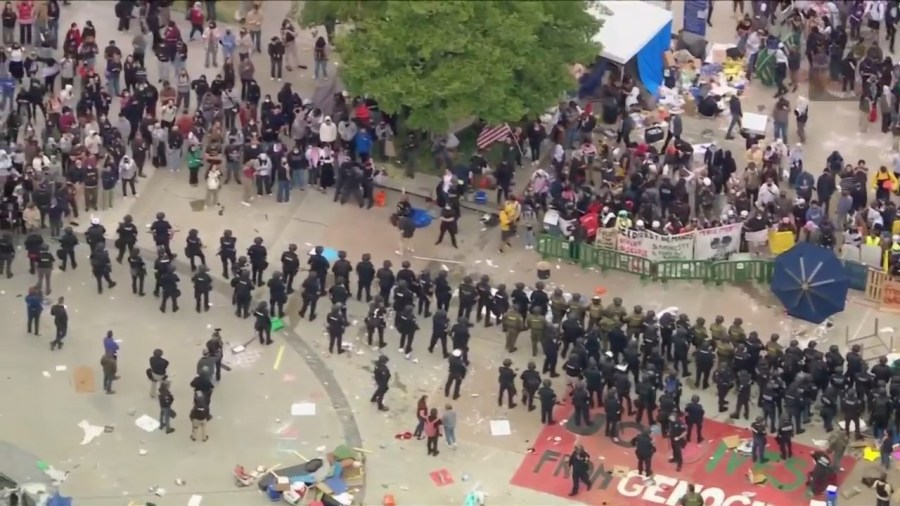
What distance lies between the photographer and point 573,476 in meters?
36.6

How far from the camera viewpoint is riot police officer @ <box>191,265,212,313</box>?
134 feet

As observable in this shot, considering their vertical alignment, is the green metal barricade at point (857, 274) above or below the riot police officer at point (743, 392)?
above

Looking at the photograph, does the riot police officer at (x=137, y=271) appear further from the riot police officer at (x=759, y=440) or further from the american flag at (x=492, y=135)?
the riot police officer at (x=759, y=440)

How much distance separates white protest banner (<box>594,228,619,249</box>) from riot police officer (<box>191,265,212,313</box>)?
8.68 meters

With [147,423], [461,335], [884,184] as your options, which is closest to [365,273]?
[461,335]

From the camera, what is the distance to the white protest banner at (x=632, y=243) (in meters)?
42.9

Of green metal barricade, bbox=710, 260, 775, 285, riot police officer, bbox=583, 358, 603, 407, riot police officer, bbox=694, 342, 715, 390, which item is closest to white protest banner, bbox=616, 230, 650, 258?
green metal barricade, bbox=710, 260, 775, 285

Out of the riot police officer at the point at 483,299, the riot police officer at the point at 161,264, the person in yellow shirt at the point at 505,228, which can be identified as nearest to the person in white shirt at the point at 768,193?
the person in yellow shirt at the point at 505,228

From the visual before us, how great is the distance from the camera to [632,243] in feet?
141

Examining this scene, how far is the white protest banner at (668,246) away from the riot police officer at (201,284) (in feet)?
31.7

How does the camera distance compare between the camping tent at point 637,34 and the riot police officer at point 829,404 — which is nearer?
the riot police officer at point 829,404

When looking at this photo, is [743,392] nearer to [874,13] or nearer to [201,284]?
[201,284]

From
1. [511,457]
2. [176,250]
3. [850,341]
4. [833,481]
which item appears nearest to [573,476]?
[511,457]

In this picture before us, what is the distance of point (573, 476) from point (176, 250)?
11.7 metres
